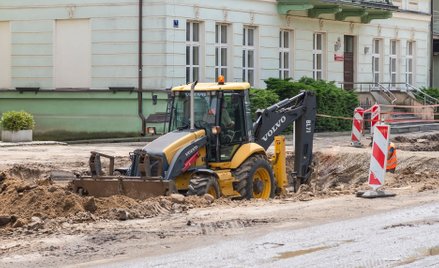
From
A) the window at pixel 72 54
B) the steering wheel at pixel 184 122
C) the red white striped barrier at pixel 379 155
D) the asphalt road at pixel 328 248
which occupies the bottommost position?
the asphalt road at pixel 328 248

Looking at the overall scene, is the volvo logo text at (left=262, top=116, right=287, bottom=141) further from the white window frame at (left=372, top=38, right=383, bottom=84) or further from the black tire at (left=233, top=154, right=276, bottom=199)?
the white window frame at (left=372, top=38, right=383, bottom=84)

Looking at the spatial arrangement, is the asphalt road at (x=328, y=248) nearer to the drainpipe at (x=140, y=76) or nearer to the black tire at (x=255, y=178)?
the black tire at (x=255, y=178)

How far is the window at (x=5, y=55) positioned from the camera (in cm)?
3566

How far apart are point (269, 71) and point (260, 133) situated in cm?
1836

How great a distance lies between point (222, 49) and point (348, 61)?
897 cm

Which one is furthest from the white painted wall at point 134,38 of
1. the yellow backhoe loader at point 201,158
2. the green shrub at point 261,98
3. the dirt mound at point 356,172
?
the yellow backhoe loader at point 201,158

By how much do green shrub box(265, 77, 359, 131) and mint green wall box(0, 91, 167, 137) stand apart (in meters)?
4.93

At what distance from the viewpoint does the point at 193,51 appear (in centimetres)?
3441

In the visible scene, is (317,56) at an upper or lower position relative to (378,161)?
upper

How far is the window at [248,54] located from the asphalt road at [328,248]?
2264cm

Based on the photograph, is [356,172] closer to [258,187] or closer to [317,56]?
[258,187]

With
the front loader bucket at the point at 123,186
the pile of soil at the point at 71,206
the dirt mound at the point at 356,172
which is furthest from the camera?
the dirt mound at the point at 356,172

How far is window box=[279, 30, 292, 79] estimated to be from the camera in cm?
3852

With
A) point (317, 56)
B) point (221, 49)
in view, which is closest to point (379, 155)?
point (221, 49)
